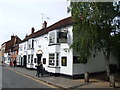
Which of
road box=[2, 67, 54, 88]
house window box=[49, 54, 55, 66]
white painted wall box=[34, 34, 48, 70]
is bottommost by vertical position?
road box=[2, 67, 54, 88]

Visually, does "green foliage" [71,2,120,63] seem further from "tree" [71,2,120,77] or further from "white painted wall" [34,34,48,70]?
"white painted wall" [34,34,48,70]

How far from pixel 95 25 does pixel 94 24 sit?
4.7 inches

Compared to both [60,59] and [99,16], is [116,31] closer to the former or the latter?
[99,16]

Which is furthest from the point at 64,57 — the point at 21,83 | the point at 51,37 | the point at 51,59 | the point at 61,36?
the point at 21,83

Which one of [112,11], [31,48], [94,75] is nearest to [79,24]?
[112,11]

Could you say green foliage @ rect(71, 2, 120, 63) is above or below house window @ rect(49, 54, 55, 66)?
above

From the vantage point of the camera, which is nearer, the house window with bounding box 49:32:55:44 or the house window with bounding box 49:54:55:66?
the house window with bounding box 49:54:55:66

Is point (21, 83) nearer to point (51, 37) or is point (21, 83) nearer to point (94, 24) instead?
point (94, 24)

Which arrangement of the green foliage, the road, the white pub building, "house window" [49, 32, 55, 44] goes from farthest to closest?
"house window" [49, 32, 55, 44], the white pub building, the green foliage, the road

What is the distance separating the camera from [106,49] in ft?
51.4

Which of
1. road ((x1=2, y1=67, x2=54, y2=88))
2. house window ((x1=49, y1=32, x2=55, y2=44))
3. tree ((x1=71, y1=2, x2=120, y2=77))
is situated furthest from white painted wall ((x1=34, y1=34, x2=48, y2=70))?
tree ((x1=71, y1=2, x2=120, y2=77))

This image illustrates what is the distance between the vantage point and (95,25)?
1420 cm

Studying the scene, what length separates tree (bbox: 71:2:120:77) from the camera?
14219 mm

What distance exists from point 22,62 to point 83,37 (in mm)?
27323
